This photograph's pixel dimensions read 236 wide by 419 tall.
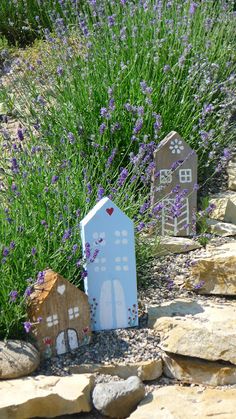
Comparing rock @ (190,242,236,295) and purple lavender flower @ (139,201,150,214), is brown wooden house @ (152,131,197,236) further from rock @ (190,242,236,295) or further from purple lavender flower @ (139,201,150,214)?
rock @ (190,242,236,295)

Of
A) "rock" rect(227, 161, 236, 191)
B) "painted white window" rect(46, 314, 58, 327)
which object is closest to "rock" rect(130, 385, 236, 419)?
"painted white window" rect(46, 314, 58, 327)

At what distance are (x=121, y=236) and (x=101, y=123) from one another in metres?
1.48

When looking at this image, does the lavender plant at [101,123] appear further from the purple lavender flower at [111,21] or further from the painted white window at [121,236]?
the painted white window at [121,236]

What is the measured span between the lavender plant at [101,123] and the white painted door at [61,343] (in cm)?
18

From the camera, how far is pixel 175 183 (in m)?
→ 4.86

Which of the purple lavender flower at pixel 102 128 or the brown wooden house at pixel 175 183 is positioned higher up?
the purple lavender flower at pixel 102 128

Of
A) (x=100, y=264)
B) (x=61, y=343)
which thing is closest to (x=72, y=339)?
(x=61, y=343)

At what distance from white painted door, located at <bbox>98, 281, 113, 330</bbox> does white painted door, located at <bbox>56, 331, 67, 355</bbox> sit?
0.25 meters

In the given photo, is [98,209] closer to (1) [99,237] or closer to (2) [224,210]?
(1) [99,237]

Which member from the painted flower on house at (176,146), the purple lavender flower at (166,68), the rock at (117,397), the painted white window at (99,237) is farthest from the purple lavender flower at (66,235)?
the purple lavender flower at (166,68)

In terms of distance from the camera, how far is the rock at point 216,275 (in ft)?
14.5

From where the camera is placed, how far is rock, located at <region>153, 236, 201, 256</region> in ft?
15.4

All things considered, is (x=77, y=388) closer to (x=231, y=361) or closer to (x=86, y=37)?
(x=231, y=361)

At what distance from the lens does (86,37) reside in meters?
5.76
